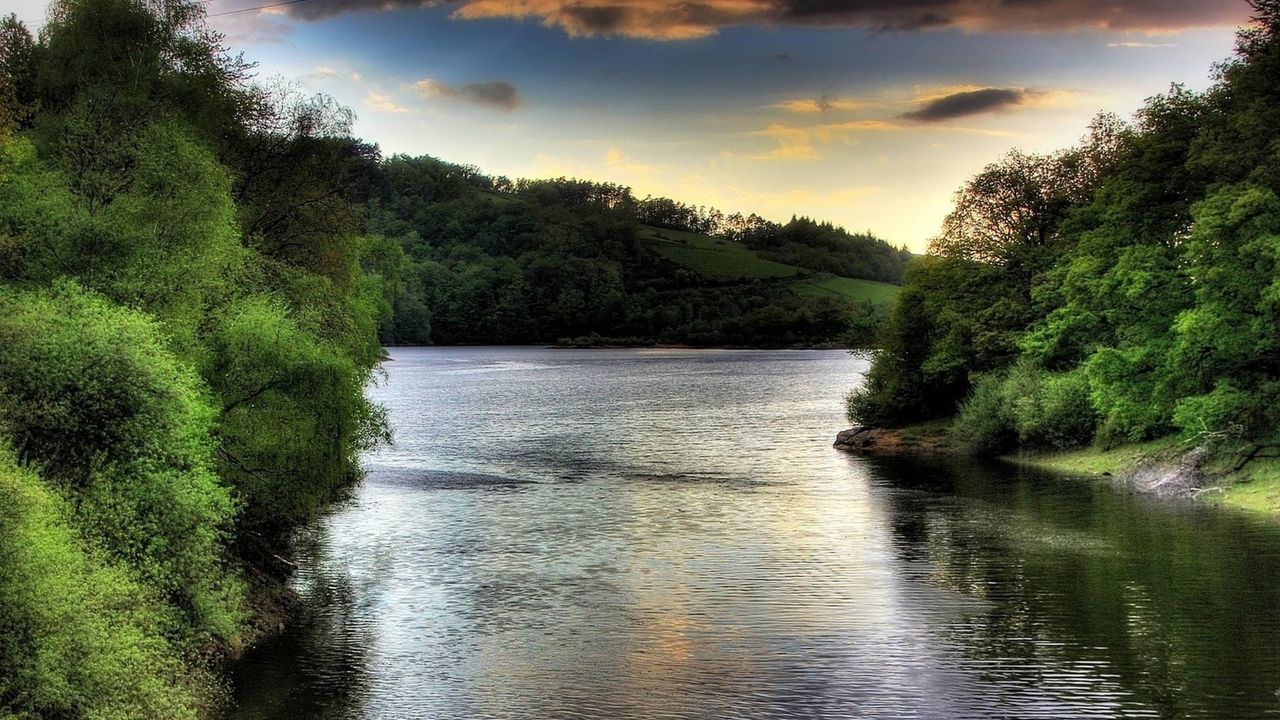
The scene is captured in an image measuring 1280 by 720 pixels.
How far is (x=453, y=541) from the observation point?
1809 inches

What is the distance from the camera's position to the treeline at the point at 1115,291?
50750 millimetres

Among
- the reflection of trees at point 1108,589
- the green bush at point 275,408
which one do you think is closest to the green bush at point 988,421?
the reflection of trees at point 1108,589

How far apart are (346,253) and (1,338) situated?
25.1m

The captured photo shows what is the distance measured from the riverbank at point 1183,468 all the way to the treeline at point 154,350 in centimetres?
3589

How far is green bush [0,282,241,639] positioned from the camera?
922 inches

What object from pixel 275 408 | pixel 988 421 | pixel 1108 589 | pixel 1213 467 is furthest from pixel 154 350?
pixel 988 421

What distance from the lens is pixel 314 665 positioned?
29062 millimetres

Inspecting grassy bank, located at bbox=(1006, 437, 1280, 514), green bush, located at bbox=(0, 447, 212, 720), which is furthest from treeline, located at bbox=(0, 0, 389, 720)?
grassy bank, located at bbox=(1006, 437, 1280, 514)

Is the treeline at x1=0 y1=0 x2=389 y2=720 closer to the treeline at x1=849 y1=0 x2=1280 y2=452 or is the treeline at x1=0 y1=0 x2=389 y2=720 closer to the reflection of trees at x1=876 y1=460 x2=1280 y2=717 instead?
the reflection of trees at x1=876 y1=460 x2=1280 y2=717

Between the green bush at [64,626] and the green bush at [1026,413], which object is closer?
the green bush at [64,626]

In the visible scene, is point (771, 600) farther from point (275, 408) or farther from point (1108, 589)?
point (275, 408)

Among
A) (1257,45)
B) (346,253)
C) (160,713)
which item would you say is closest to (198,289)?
(160,713)

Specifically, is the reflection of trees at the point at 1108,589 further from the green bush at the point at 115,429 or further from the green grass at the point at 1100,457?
the green bush at the point at 115,429

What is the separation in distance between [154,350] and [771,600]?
765 inches
